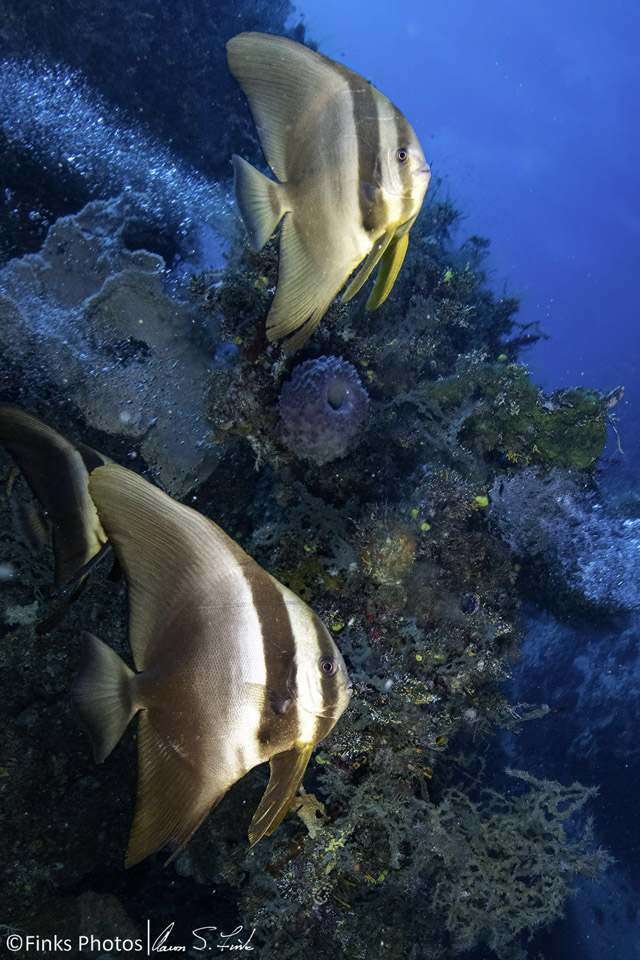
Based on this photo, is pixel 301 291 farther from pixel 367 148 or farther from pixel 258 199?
pixel 367 148

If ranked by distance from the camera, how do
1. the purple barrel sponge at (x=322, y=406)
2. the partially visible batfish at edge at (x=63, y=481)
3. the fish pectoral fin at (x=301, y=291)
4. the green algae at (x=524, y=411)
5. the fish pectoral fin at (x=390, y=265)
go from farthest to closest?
the green algae at (x=524, y=411)
the purple barrel sponge at (x=322, y=406)
the partially visible batfish at edge at (x=63, y=481)
the fish pectoral fin at (x=390, y=265)
the fish pectoral fin at (x=301, y=291)

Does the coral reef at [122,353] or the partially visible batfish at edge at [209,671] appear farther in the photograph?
the coral reef at [122,353]

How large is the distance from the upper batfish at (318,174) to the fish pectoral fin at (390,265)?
0.03 feet

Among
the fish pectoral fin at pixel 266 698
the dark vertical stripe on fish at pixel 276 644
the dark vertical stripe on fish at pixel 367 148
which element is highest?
the dark vertical stripe on fish at pixel 367 148

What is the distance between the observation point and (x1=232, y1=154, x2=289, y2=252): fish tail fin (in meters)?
1.69

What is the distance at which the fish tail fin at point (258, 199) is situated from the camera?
1691 millimetres

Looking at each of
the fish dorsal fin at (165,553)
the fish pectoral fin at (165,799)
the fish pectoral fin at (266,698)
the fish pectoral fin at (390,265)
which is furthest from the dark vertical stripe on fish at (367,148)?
the fish pectoral fin at (165,799)

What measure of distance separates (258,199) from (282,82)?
1.26 feet

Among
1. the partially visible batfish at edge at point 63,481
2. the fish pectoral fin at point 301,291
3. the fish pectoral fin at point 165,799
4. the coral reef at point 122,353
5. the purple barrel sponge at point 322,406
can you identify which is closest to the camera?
the fish pectoral fin at point 165,799

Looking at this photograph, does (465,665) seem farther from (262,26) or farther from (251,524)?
(262,26)

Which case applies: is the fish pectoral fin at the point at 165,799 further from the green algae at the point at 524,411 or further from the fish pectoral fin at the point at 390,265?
the green algae at the point at 524,411

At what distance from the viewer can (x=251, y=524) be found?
4723mm

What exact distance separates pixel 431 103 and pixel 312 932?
66546 millimetres

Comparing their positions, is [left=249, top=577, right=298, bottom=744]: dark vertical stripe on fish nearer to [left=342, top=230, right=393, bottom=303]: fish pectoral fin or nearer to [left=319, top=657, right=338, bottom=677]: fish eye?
[left=319, top=657, right=338, bottom=677]: fish eye
